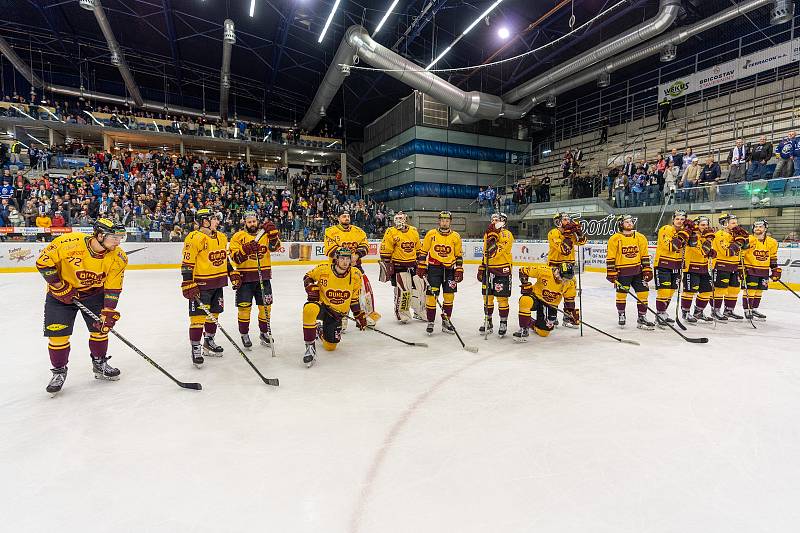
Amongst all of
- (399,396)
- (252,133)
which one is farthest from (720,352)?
(252,133)

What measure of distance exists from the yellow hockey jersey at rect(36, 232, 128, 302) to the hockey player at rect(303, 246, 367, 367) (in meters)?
1.66

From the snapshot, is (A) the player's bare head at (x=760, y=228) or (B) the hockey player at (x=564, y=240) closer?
(B) the hockey player at (x=564, y=240)

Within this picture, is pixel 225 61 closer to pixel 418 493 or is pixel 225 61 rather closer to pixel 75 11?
pixel 75 11

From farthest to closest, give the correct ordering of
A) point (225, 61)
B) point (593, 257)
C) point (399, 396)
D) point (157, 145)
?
point (157, 145) → point (225, 61) → point (593, 257) → point (399, 396)

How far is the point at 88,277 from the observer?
11.3 feet

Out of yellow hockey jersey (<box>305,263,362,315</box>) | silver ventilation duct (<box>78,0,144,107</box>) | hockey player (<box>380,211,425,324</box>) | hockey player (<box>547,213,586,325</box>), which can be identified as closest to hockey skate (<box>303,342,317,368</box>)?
yellow hockey jersey (<box>305,263,362,315</box>)

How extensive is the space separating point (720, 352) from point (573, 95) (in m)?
20.9

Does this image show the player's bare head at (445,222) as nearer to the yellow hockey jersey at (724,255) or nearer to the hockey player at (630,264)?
the hockey player at (630,264)

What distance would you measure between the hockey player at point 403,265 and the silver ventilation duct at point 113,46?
13.7 m

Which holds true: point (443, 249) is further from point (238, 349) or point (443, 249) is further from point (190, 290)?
point (190, 290)

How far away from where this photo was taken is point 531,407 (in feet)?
10.0

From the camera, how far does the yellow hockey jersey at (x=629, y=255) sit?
579cm

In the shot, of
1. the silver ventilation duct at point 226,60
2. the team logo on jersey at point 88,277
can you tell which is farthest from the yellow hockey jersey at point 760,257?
the silver ventilation duct at point 226,60

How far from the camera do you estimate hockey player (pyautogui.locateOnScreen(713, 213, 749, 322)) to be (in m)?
6.24
